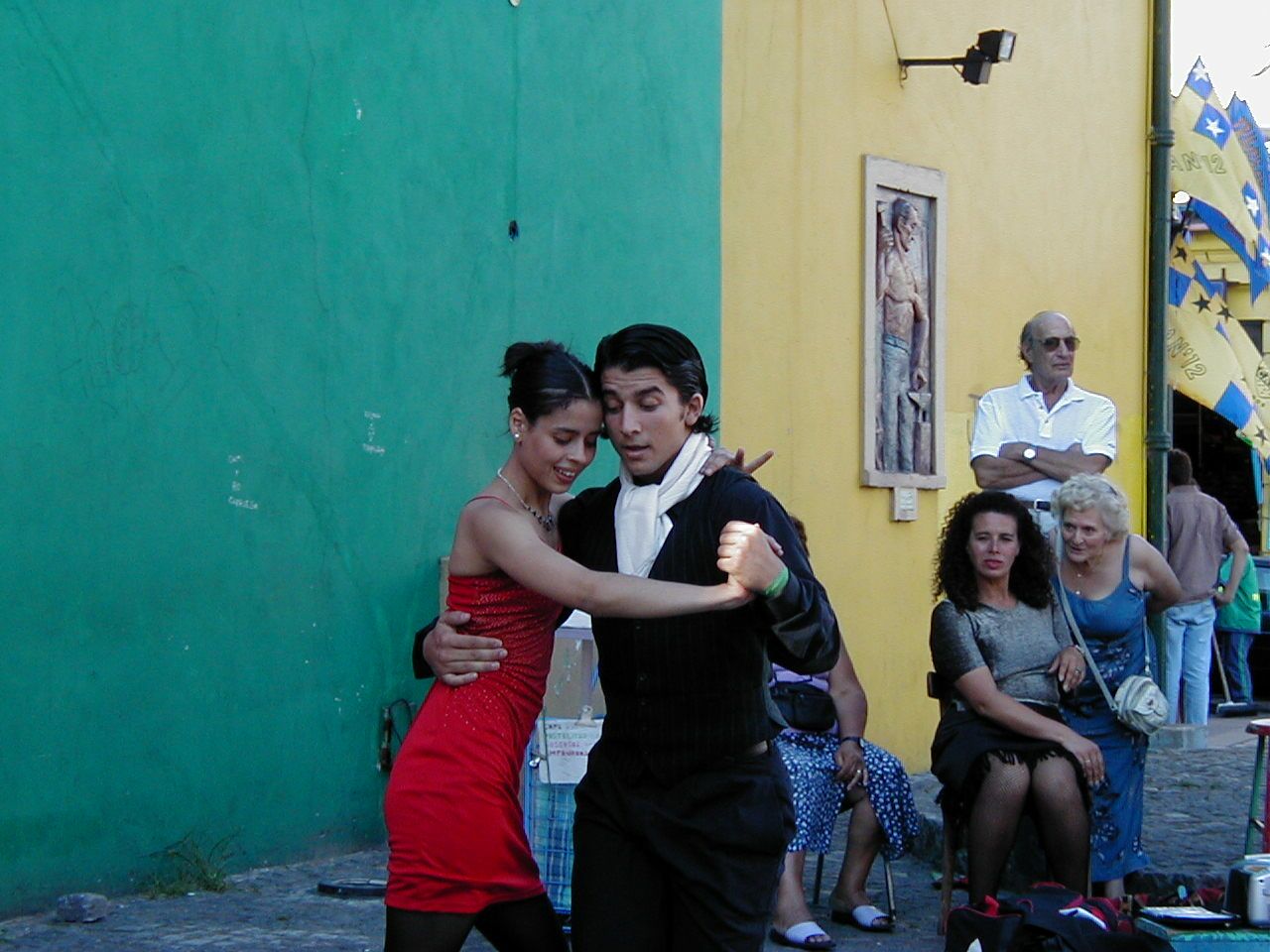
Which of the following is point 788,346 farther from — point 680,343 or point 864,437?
point 680,343

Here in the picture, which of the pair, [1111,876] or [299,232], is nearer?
[1111,876]

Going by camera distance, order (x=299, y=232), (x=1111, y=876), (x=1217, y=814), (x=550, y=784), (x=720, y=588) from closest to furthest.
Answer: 1. (x=720, y=588)
2. (x=550, y=784)
3. (x=1111, y=876)
4. (x=299, y=232)
5. (x=1217, y=814)

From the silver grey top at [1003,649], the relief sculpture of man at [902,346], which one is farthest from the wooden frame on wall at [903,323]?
the silver grey top at [1003,649]

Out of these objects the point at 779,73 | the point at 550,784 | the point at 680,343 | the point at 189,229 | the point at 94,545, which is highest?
the point at 779,73

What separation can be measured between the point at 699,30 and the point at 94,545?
4.32 metres

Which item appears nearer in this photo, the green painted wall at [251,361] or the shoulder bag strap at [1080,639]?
the green painted wall at [251,361]

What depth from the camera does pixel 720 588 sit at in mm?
3406

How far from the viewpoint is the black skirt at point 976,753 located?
21.2 feet

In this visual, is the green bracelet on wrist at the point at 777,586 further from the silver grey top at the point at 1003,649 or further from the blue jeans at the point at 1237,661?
the blue jeans at the point at 1237,661

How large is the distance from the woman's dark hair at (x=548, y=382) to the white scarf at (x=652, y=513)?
23 centimetres

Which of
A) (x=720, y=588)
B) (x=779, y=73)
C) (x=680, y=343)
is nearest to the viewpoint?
(x=720, y=588)

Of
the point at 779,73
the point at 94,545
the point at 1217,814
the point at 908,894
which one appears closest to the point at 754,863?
the point at 94,545

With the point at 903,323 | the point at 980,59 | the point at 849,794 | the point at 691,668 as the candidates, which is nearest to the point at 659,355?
the point at 691,668

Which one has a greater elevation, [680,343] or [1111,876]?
[680,343]
